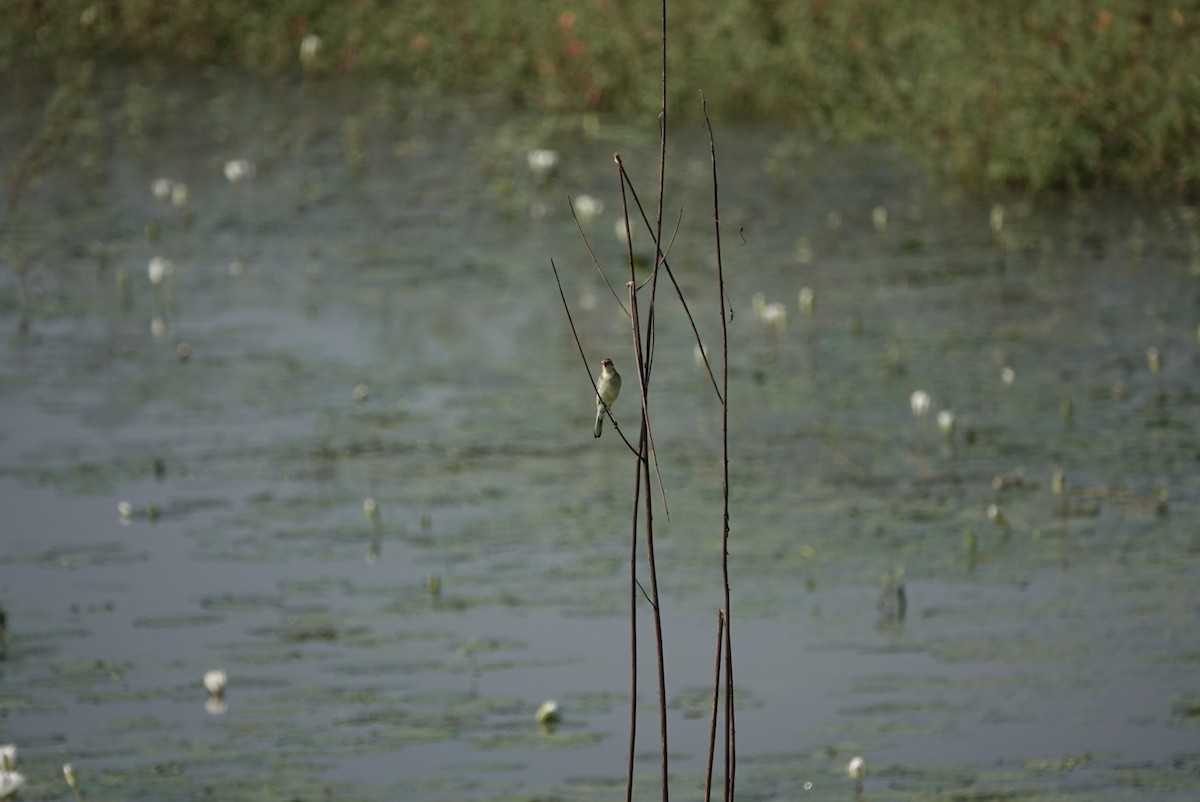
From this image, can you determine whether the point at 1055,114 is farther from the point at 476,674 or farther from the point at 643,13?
the point at 476,674

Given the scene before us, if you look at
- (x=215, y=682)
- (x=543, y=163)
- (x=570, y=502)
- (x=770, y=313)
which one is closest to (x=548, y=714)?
(x=215, y=682)

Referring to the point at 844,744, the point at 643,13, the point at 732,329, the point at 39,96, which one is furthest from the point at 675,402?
the point at 39,96

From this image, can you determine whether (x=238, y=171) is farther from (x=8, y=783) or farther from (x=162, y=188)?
(x=8, y=783)

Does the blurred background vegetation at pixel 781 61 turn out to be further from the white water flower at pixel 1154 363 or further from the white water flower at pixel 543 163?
the white water flower at pixel 1154 363

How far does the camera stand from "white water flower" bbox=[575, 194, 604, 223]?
793 cm

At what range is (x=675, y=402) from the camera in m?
6.14

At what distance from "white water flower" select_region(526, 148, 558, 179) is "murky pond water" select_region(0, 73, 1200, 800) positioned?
1.01ft

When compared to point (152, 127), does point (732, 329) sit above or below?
below

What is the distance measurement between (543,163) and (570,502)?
408 centimetres

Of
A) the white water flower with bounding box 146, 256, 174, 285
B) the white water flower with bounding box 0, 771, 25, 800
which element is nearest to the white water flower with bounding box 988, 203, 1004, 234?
the white water flower with bounding box 146, 256, 174, 285

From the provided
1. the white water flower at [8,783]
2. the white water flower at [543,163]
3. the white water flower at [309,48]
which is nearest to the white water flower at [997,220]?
the white water flower at [543,163]

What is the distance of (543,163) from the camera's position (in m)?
9.06

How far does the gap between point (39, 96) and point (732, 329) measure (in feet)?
25.0

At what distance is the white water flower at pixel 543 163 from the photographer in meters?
8.99
